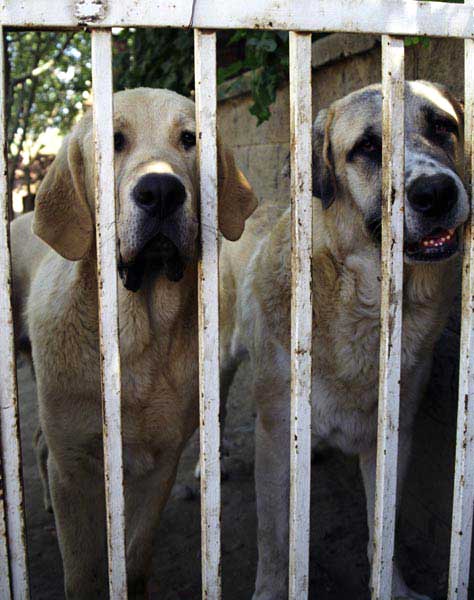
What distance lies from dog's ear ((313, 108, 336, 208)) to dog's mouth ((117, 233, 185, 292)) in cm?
78

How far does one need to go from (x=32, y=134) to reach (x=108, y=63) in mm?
11656

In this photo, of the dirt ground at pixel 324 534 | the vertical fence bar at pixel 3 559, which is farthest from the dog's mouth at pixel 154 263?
the dirt ground at pixel 324 534

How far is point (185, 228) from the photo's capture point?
202 cm

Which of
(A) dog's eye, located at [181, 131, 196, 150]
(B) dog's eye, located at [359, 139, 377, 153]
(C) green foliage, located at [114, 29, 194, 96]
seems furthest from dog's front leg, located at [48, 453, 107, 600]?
(C) green foliage, located at [114, 29, 194, 96]

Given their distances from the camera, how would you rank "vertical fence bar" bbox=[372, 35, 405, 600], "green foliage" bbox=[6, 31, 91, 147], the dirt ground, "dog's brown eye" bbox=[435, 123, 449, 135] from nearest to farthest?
1. "vertical fence bar" bbox=[372, 35, 405, 600]
2. "dog's brown eye" bbox=[435, 123, 449, 135]
3. the dirt ground
4. "green foliage" bbox=[6, 31, 91, 147]

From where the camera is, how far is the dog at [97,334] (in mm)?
2252

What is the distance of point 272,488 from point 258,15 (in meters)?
1.86

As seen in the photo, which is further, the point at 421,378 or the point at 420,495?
the point at 420,495

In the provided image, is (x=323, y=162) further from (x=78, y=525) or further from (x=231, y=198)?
(x=78, y=525)

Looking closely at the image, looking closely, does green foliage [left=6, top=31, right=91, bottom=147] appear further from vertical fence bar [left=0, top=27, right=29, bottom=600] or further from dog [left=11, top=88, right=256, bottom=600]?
vertical fence bar [left=0, top=27, right=29, bottom=600]

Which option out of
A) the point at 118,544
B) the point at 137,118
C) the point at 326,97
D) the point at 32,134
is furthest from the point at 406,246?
the point at 32,134

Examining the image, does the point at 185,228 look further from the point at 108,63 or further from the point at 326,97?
the point at 326,97

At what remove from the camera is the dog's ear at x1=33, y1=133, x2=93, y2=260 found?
225 centimetres

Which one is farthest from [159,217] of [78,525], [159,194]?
[78,525]
